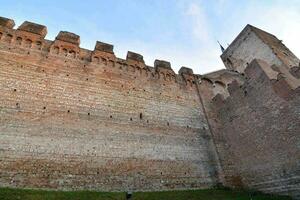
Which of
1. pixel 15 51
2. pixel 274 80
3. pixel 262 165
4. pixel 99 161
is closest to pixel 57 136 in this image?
pixel 99 161

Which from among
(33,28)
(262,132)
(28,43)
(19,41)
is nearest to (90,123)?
(28,43)

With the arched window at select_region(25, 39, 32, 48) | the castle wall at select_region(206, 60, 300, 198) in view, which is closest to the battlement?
the arched window at select_region(25, 39, 32, 48)

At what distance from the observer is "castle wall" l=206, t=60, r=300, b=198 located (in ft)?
28.7

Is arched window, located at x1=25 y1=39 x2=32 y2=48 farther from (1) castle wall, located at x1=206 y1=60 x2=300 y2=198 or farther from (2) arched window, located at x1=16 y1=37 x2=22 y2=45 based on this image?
(1) castle wall, located at x1=206 y1=60 x2=300 y2=198

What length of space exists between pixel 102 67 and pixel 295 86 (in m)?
8.45

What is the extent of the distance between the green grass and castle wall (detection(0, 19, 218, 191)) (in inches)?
17.8

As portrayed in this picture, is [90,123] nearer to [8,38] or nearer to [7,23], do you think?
[8,38]


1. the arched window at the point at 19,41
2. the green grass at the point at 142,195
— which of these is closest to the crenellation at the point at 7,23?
the arched window at the point at 19,41

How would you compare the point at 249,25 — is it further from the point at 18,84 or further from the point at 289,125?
the point at 18,84

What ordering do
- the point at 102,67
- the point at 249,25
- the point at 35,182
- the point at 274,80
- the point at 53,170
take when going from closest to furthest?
the point at 35,182 < the point at 53,170 < the point at 274,80 < the point at 102,67 < the point at 249,25

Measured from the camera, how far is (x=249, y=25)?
1886 cm

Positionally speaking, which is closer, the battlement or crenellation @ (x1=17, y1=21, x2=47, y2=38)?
the battlement

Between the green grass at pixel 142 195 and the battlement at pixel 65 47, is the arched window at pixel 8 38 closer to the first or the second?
the battlement at pixel 65 47

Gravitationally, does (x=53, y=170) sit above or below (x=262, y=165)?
below
